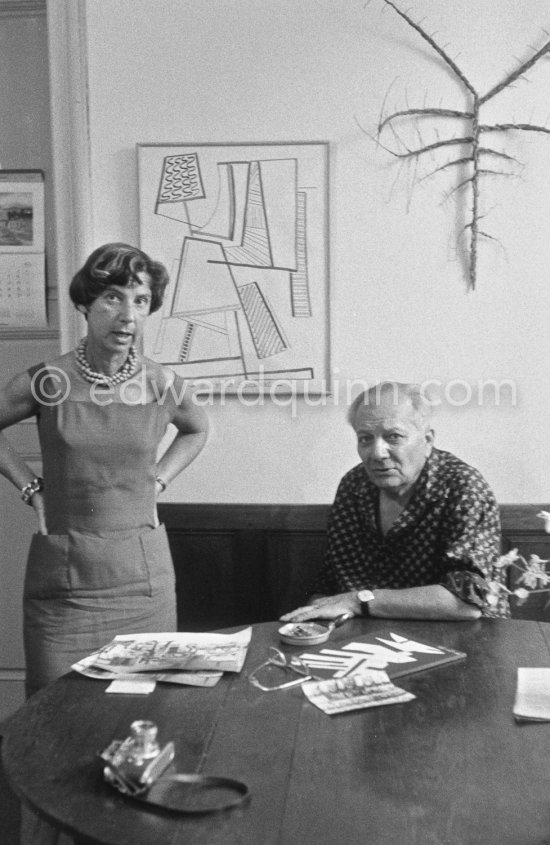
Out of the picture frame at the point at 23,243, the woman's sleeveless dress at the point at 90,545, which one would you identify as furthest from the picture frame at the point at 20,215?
the woman's sleeveless dress at the point at 90,545

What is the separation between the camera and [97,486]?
2.36m

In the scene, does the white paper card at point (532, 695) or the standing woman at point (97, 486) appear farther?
the standing woman at point (97, 486)

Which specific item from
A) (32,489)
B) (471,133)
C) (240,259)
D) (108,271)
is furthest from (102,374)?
(471,133)

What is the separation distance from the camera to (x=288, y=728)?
5.07 feet

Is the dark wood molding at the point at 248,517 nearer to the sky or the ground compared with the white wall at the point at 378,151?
nearer to the ground

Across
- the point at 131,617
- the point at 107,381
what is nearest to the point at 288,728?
the point at 131,617

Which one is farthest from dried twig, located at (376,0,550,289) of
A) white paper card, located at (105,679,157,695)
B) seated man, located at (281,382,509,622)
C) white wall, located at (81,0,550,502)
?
white paper card, located at (105,679,157,695)

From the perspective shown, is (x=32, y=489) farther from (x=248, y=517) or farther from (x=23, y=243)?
(x=23, y=243)

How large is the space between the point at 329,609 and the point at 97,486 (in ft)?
2.25

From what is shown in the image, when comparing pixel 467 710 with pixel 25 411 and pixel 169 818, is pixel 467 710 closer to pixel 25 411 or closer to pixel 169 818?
pixel 169 818

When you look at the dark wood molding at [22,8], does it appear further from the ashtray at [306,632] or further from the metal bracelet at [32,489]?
the ashtray at [306,632]

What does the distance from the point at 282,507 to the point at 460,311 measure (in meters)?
0.88

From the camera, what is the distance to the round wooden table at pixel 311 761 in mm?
1223

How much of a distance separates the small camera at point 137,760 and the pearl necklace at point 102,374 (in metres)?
1.21
